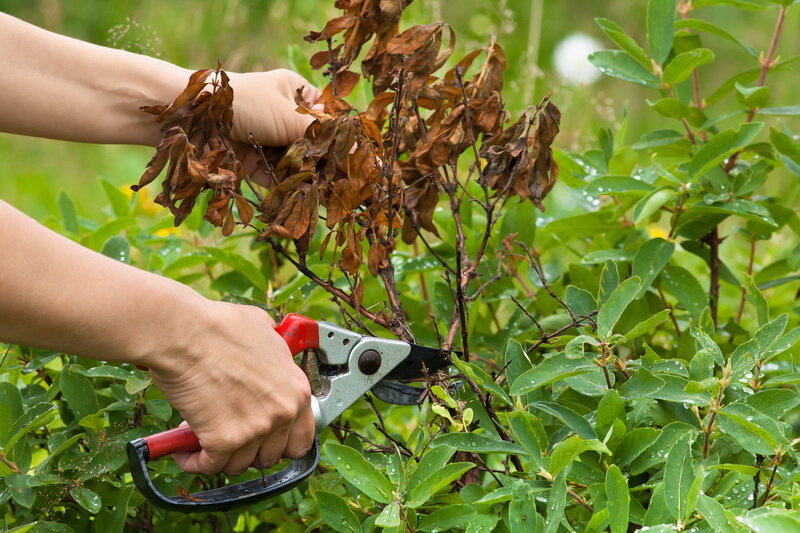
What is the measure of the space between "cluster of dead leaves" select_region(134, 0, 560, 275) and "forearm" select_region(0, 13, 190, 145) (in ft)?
0.67

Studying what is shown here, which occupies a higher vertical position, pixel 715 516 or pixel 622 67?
pixel 622 67

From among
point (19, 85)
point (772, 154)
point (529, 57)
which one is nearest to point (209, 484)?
point (19, 85)

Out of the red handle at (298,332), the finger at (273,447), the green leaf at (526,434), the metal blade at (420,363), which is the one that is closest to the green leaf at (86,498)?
the finger at (273,447)

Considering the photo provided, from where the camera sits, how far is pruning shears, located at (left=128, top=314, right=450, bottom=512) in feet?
3.96

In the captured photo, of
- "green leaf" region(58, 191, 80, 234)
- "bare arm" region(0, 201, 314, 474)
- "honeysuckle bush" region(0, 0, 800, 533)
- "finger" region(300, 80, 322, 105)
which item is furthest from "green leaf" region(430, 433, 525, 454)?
"green leaf" region(58, 191, 80, 234)

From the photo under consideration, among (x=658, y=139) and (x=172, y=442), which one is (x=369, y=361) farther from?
(x=658, y=139)

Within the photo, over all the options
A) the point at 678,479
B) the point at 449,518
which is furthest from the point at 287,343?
the point at 678,479

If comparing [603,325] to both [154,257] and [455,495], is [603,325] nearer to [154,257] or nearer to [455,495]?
[455,495]

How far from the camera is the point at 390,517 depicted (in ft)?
3.26

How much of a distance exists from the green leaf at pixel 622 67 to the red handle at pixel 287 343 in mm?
719

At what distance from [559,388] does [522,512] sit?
12.6 inches

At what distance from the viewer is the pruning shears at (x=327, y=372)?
3.96ft

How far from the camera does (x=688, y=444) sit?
95 cm

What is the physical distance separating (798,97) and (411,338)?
306 centimetres
